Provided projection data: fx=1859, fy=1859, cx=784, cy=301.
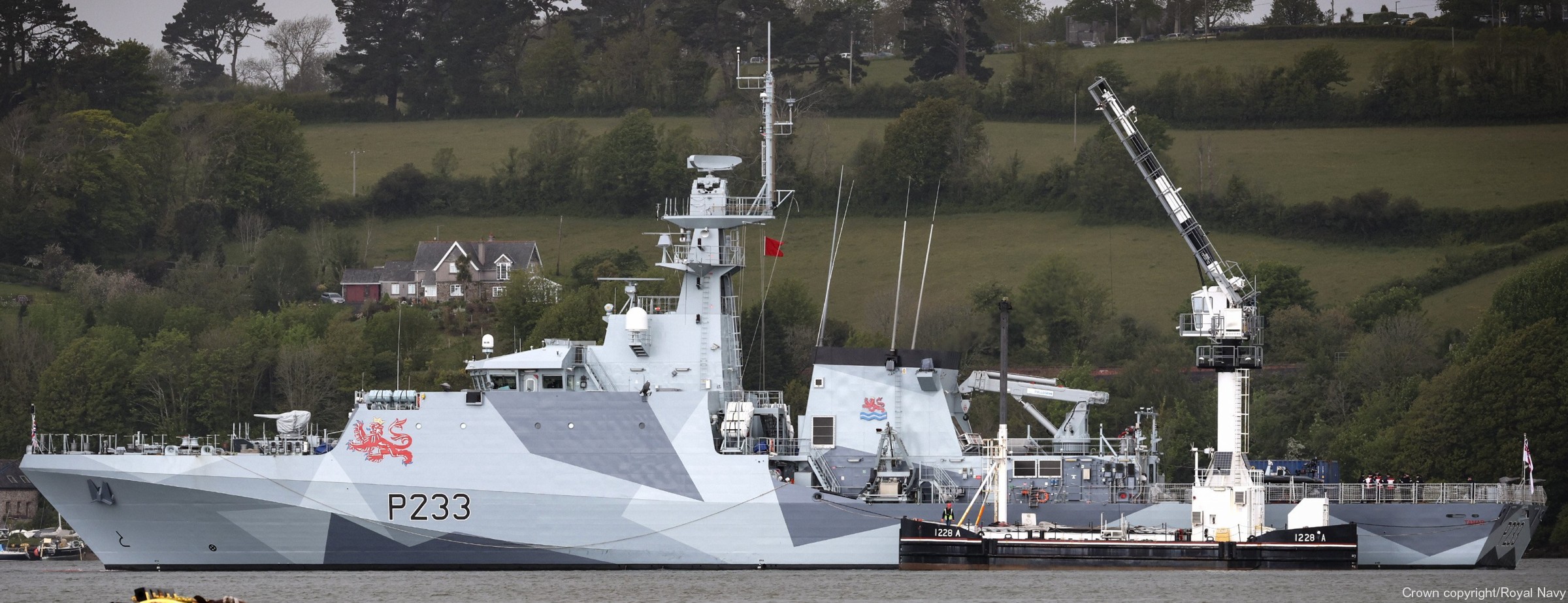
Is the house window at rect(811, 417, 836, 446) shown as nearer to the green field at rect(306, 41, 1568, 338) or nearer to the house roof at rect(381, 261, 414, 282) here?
the green field at rect(306, 41, 1568, 338)

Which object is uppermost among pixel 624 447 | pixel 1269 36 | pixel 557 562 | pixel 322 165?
pixel 1269 36

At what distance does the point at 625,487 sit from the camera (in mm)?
31641

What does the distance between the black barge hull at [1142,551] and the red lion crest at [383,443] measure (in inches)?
349

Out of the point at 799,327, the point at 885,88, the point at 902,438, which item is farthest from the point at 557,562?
the point at 885,88

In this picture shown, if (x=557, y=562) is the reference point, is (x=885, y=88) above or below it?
above

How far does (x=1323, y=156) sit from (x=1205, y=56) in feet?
30.1

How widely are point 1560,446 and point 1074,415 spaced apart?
45.2ft

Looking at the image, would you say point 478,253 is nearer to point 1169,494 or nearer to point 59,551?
point 59,551

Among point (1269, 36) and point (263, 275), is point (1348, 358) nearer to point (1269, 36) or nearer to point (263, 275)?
point (1269, 36)

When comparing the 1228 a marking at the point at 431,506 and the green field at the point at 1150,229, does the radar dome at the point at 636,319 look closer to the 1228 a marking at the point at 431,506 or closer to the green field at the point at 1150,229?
the 1228 a marking at the point at 431,506

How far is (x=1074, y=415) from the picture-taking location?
1310 inches

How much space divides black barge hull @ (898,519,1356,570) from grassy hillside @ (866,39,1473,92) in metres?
40.8

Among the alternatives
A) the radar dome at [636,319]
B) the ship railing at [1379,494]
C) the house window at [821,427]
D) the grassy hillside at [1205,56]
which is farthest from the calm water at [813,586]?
the grassy hillside at [1205,56]

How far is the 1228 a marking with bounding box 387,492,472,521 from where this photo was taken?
31766mm
